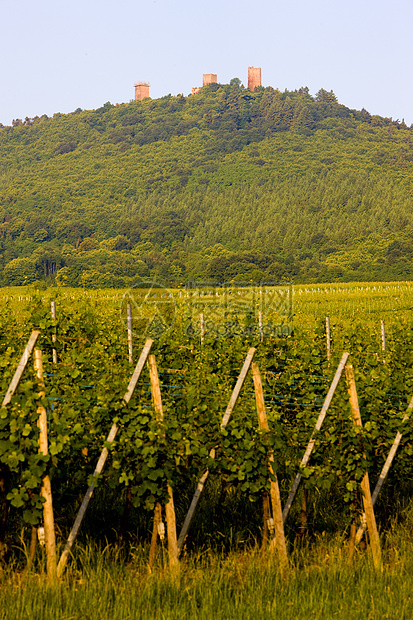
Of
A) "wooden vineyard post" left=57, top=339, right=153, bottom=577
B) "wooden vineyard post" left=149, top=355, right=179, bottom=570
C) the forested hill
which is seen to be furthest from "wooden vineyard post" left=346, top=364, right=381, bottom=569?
the forested hill

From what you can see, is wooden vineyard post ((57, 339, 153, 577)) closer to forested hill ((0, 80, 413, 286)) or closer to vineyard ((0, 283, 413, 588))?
vineyard ((0, 283, 413, 588))

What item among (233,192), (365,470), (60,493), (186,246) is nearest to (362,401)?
(365,470)

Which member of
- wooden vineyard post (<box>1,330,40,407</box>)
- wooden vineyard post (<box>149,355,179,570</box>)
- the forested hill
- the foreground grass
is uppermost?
the forested hill

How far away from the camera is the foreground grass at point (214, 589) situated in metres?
4.22

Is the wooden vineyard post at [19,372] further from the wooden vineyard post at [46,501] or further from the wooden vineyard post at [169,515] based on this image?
the wooden vineyard post at [169,515]

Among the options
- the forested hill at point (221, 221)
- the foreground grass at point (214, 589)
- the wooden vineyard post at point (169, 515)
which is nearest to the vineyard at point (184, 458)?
the wooden vineyard post at point (169, 515)

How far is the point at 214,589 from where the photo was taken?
14.6ft

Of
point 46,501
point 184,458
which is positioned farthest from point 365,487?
point 46,501

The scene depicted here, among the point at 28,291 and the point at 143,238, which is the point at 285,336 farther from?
the point at 143,238

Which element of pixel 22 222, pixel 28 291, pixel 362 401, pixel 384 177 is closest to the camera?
pixel 362 401

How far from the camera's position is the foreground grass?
13.9ft

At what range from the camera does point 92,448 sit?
18.8ft

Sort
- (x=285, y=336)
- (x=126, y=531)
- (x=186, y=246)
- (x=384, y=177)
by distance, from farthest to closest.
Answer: (x=384, y=177), (x=186, y=246), (x=285, y=336), (x=126, y=531)

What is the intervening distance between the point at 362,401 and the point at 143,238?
13536 centimetres
